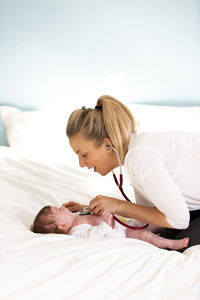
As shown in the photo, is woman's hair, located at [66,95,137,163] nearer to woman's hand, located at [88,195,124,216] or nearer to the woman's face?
the woman's face

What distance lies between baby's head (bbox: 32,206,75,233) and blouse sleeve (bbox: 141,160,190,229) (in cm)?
40

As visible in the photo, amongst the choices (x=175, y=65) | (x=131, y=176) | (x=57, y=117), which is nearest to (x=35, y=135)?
(x=57, y=117)

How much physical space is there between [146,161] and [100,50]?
186cm

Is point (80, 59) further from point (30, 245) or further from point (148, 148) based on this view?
point (30, 245)

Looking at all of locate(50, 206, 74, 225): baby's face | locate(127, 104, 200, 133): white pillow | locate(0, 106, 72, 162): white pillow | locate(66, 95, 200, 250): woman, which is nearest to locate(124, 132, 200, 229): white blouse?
locate(66, 95, 200, 250): woman

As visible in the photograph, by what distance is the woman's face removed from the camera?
5.02ft

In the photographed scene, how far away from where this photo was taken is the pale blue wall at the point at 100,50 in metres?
2.95

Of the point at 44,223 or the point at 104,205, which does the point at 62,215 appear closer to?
the point at 44,223

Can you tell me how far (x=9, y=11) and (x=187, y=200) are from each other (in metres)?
2.23

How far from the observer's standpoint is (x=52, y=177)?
7.38 feet

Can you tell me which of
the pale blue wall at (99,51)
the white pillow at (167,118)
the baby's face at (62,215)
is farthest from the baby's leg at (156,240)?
the pale blue wall at (99,51)

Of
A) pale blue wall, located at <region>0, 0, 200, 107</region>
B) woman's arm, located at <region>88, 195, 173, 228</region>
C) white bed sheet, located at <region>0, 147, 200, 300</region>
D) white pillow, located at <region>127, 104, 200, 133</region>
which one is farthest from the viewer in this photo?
pale blue wall, located at <region>0, 0, 200, 107</region>

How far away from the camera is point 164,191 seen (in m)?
1.35

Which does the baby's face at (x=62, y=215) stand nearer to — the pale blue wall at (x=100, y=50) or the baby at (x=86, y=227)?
the baby at (x=86, y=227)
